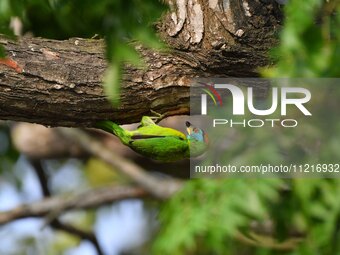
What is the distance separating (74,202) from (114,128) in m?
2.46

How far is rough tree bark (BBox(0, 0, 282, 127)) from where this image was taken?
228 cm

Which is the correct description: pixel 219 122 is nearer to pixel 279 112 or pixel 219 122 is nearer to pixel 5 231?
pixel 279 112

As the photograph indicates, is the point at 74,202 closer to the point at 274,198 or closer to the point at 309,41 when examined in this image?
the point at 274,198

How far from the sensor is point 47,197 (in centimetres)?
486

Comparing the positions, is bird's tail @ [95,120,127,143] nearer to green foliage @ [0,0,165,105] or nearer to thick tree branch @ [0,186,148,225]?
green foliage @ [0,0,165,105]

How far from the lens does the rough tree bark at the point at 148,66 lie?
228cm

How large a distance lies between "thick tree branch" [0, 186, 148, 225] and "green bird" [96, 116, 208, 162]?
235 cm

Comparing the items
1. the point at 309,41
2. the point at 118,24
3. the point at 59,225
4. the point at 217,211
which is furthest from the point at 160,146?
the point at 59,225

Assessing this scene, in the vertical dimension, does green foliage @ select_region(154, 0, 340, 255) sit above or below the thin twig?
above

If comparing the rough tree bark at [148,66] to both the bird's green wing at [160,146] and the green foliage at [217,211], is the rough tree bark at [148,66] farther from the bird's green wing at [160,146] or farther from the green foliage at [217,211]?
the green foliage at [217,211]

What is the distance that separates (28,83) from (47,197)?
2.63 m

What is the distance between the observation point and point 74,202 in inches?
186

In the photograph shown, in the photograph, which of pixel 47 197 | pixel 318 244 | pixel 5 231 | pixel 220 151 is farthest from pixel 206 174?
pixel 5 231

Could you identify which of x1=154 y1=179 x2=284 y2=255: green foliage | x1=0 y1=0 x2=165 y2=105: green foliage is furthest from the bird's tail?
x1=154 y1=179 x2=284 y2=255: green foliage
